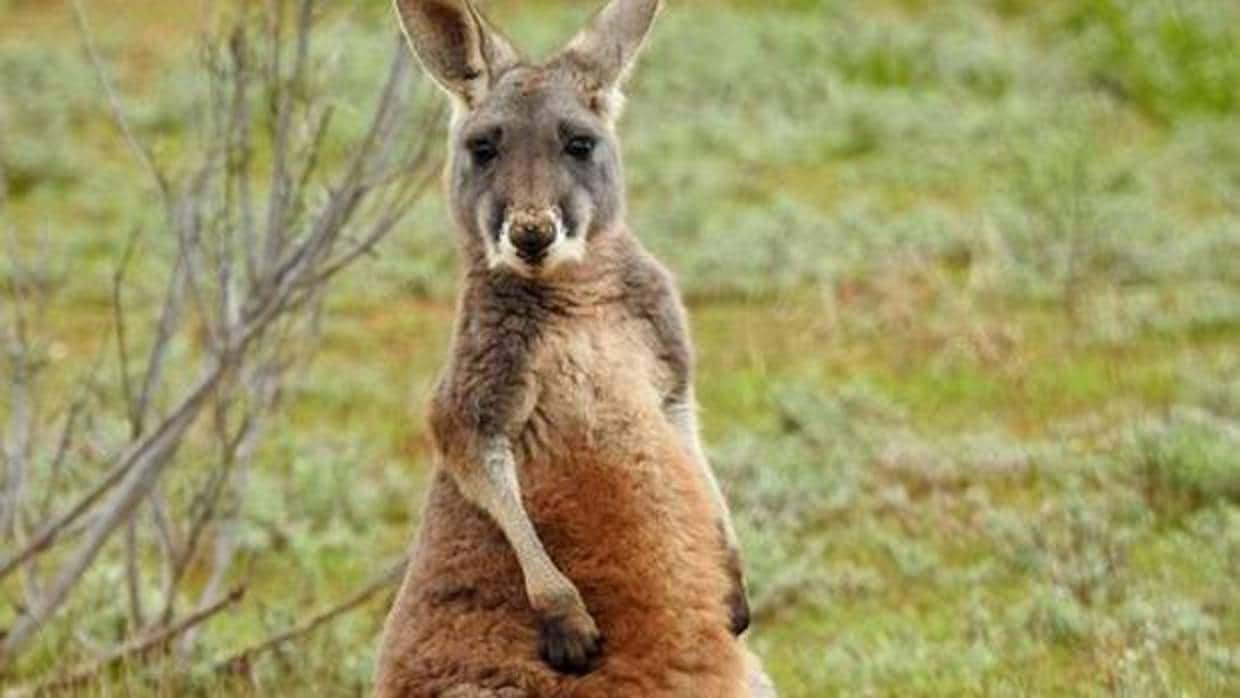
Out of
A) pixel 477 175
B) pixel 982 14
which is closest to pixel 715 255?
pixel 982 14

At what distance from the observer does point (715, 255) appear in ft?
44.9

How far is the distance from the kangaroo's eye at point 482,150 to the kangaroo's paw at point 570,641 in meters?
0.85

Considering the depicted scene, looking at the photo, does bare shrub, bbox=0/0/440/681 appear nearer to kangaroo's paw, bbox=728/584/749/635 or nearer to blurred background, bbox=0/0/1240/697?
blurred background, bbox=0/0/1240/697

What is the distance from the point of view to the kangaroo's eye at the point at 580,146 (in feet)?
18.1

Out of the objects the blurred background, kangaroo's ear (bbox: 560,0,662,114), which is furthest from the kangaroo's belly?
the blurred background

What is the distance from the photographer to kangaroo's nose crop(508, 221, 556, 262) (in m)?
5.32

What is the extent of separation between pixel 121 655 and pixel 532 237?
2.98m

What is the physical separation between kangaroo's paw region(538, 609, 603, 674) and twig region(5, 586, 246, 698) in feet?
7.66

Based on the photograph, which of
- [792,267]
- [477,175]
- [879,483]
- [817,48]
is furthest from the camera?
[817,48]

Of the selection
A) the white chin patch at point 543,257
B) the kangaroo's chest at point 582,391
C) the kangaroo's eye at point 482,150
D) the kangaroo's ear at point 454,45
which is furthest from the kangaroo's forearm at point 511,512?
the kangaroo's ear at point 454,45

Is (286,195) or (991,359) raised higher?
(286,195)

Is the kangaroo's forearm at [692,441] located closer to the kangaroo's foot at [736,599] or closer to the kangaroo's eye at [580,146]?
the kangaroo's foot at [736,599]

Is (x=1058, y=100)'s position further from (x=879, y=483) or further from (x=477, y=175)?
(x=477, y=175)

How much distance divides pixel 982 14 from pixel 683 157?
3.23m
